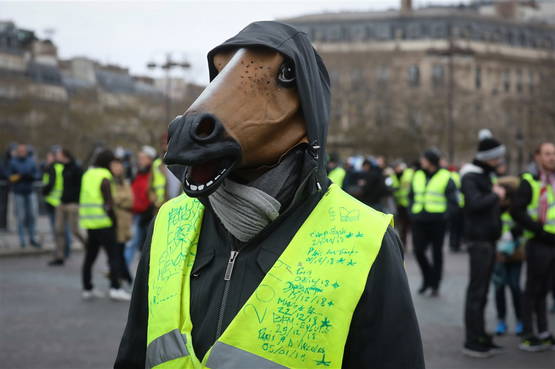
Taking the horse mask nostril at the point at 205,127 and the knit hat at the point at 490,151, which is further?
the knit hat at the point at 490,151

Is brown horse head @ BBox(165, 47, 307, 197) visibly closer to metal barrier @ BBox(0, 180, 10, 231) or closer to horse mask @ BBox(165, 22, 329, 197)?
horse mask @ BBox(165, 22, 329, 197)

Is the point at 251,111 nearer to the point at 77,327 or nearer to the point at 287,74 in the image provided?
the point at 287,74

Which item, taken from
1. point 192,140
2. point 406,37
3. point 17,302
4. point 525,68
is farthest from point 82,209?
point 525,68

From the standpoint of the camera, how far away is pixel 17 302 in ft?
35.8

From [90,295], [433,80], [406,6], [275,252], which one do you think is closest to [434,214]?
[90,295]

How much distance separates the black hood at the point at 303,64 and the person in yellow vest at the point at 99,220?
28.0ft

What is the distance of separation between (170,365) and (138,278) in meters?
0.47

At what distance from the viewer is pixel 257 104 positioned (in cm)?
243

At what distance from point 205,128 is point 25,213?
14851mm

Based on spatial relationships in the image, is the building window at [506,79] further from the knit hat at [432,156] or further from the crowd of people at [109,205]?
the knit hat at [432,156]

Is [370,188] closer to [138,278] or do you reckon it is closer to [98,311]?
[98,311]

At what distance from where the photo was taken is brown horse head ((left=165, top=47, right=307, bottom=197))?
228 cm

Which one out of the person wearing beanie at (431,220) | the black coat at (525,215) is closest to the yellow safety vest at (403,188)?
the person wearing beanie at (431,220)

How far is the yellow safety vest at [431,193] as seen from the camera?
11.9 meters
